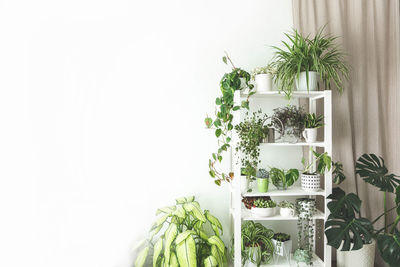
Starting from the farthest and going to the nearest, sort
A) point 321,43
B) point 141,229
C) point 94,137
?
point 141,229 < point 321,43 < point 94,137

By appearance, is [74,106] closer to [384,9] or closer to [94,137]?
[94,137]

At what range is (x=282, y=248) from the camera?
1.97 meters

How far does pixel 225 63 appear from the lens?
2105 millimetres

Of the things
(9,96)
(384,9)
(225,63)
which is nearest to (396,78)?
(384,9)

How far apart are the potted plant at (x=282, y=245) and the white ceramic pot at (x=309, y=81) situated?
1.07 metres

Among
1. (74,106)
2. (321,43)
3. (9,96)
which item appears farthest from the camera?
(321,43)

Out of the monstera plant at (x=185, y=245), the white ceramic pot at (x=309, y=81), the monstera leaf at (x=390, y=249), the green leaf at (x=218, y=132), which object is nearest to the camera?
the monstera leaf at (x=390, y=249)

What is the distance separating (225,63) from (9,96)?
1394mm

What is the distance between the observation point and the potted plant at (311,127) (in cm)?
193

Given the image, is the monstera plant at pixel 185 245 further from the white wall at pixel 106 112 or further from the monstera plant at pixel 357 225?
the monstera plant at pixel 357 225

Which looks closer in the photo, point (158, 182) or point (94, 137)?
point (94, 137)

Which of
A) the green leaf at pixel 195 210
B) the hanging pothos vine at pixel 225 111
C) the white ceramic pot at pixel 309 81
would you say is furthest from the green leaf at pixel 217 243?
the white ceramic pot at pixel 309 81

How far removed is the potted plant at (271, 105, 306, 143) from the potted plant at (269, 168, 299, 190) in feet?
0.74

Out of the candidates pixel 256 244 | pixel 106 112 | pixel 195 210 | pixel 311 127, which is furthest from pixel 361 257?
pixel 106 112
